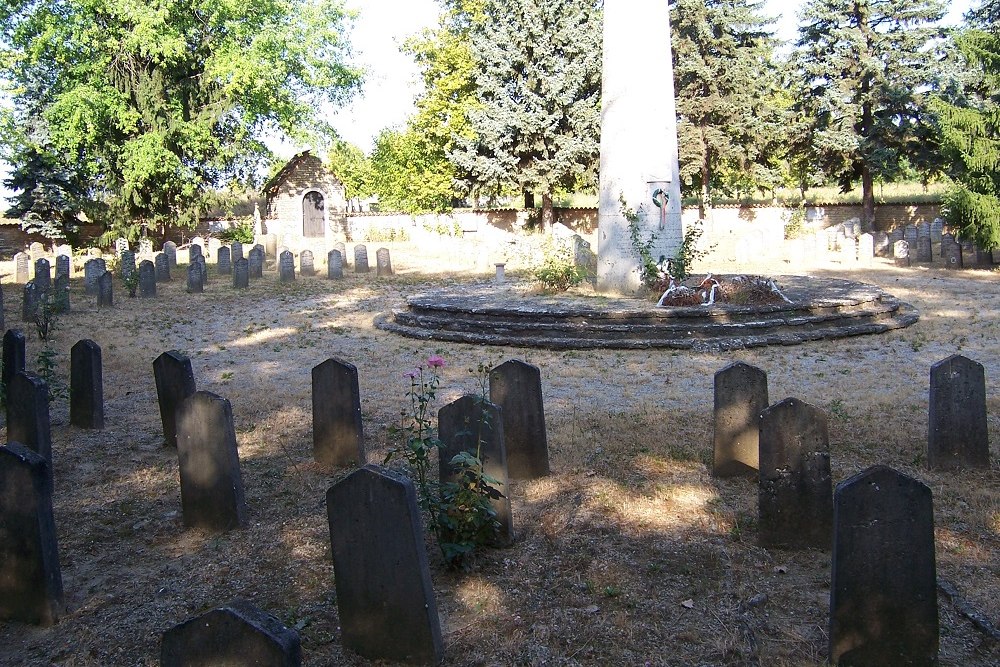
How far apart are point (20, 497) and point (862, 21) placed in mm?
34283

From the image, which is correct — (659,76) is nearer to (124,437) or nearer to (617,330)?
(617,330)

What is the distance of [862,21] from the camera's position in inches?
1254

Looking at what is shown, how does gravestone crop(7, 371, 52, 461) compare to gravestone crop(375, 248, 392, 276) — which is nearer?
gravestone crop(7, 371, 52, 461)

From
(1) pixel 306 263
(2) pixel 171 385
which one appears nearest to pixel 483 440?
(2) pixel 171 385

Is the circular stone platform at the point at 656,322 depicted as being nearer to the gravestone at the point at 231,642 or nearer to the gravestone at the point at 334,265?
the gravestone at the point at 231,642

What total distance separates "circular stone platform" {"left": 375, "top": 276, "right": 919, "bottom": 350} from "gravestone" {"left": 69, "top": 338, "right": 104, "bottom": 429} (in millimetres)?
5579

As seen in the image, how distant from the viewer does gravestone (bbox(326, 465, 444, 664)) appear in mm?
3723

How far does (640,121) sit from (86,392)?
956cm

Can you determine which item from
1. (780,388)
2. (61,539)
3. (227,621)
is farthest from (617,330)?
(227,621)

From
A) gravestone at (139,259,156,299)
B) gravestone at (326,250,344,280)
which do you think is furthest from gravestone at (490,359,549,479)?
gravestone at (326,250,344,280)

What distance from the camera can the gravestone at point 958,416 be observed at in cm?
588

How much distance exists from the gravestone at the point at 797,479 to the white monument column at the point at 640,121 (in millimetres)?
9637

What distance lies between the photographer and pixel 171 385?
7297 millimetres

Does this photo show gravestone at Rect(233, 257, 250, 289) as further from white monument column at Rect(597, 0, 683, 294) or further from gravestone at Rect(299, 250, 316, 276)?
white monument column at Rect(597, 0, 683, 294)
